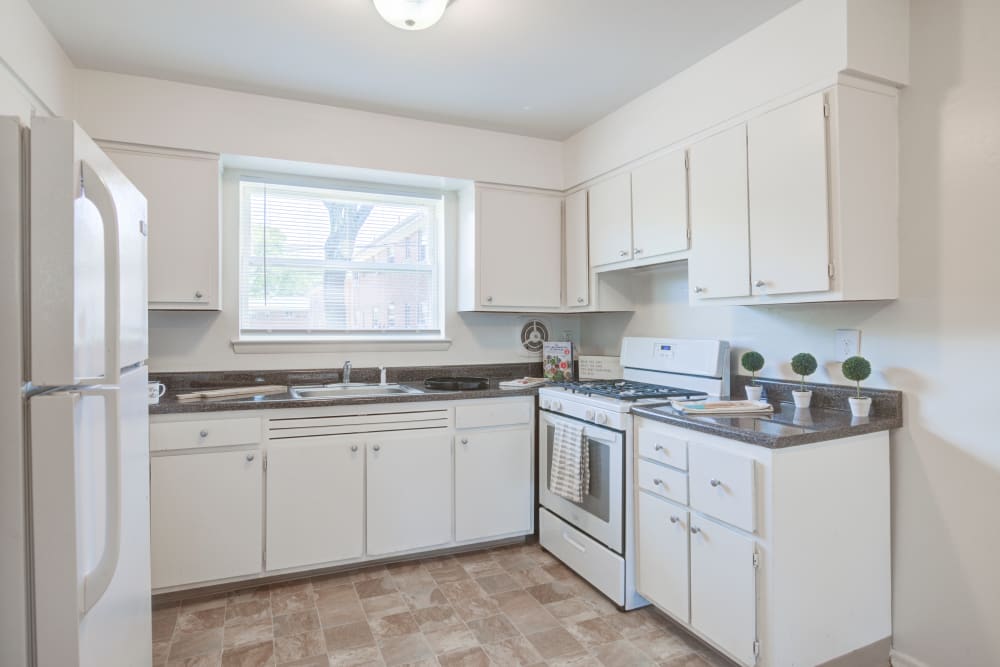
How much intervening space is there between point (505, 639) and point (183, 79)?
2.92 metres

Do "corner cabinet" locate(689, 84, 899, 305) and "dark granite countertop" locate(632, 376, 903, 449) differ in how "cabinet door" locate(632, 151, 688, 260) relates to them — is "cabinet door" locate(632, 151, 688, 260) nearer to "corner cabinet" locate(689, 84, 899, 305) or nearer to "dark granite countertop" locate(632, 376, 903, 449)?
"corner cabinet" locate(689, 84, 899, 305)

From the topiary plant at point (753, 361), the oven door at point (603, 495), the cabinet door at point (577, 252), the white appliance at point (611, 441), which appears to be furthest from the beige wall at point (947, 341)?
the cabinet door at point (577, 252)

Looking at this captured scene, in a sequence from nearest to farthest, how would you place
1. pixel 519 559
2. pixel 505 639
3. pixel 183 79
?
pixel 505 639 → pixel 183 79 → pixel 519 559

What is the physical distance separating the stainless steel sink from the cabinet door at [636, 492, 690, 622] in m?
1.33

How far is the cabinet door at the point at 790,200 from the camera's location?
195 centimetres

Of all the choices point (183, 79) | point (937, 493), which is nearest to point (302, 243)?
point (183, 79)

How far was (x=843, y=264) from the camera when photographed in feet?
6.26

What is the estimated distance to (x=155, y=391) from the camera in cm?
261

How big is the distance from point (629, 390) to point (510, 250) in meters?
1.16

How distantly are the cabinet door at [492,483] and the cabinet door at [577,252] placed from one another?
35.1 inches

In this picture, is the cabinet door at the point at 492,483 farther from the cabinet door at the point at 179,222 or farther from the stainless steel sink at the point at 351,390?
the cabinet door at the point at 179,222

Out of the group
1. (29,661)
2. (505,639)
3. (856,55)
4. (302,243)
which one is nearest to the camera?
(29,661)

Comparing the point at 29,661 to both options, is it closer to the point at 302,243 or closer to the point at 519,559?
the point at 519,559

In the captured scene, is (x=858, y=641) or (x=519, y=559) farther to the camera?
(x=519, y=559)
